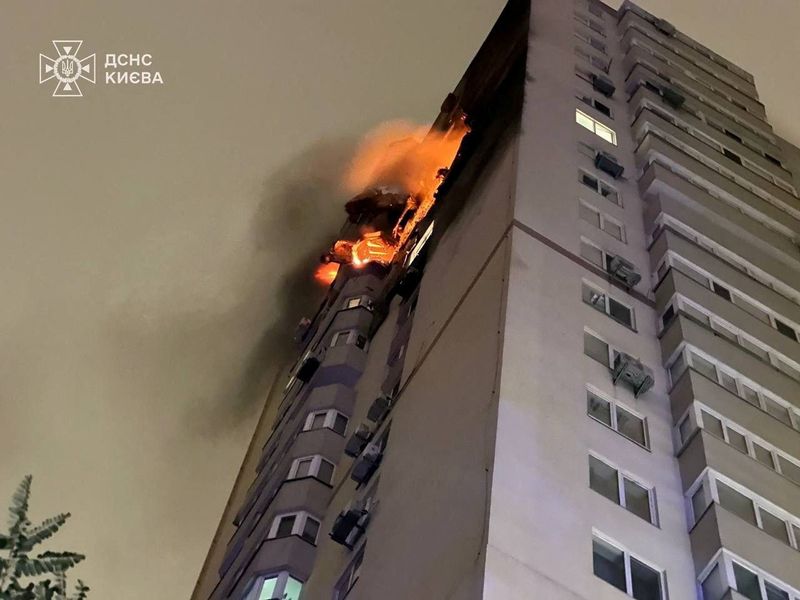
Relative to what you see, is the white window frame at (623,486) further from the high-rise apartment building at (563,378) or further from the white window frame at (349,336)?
the white window frame at (349,336)

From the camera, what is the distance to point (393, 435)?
1764 centimetres

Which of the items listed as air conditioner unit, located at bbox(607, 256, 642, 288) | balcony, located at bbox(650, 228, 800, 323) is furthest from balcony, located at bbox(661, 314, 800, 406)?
balcony, located at bbox(650, 228, 800, 323)

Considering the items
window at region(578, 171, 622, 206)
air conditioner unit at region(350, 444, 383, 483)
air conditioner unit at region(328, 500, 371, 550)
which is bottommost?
air conditioner unit at region(328, 500, 371, 550)

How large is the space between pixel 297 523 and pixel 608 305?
781 cm

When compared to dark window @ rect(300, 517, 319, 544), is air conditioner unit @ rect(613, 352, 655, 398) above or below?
above

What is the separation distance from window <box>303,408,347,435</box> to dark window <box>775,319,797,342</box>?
1015 cm

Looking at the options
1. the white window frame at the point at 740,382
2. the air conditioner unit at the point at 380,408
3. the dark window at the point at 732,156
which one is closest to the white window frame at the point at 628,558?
the white window frame at the point at 740,382

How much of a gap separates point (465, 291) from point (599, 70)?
12.9 m

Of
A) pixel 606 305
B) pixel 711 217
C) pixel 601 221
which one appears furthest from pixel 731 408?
pixel 711 217

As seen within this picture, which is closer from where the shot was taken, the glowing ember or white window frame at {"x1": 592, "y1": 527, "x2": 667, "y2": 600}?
white window frame at {"x1": 592, "y1": 527, "x2": 667, "y2": 600}

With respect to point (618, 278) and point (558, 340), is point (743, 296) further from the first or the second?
point (558, 340)

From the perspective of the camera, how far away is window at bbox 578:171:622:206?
71.2 feet

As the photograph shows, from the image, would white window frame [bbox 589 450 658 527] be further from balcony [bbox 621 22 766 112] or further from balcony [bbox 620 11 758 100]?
balcony [bbox 620 11 758 100]

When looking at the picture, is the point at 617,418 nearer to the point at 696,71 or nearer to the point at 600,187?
the point at 600,187
